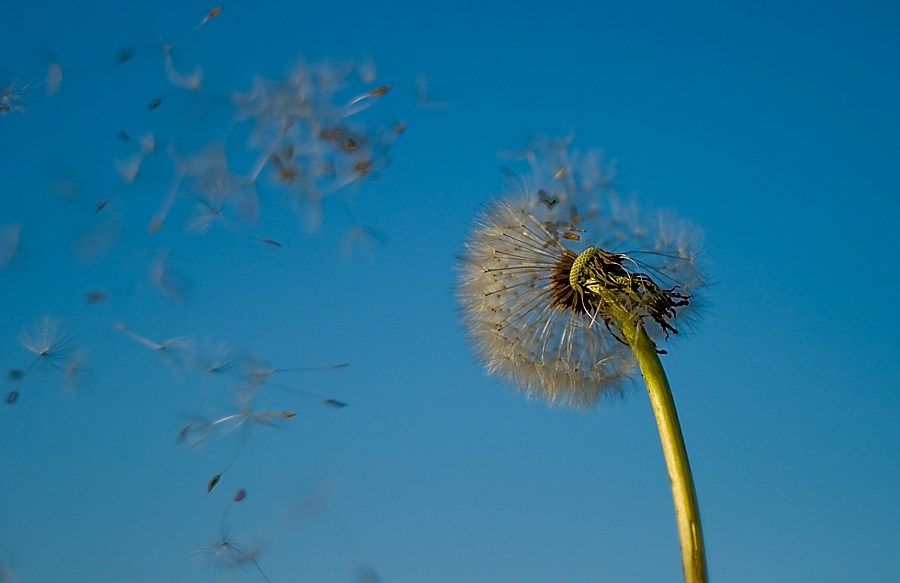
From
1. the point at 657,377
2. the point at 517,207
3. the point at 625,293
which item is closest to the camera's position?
the point at 657,377

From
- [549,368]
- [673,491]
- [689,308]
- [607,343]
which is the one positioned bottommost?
[673,491]

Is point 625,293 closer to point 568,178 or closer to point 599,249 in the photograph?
point 599,249

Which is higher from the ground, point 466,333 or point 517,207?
point 517,207

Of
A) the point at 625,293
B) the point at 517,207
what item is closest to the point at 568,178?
the point at 517,207

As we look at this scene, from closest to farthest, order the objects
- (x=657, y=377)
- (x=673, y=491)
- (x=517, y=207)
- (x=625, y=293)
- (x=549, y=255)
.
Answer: (x=673, y=491)
(x=657, y=377)
(x=625, y=293)
(x=549, y=255)
(x=517, y=207)

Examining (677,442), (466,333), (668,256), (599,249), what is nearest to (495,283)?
(466,333)

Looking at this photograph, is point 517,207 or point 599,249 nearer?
point 599,249

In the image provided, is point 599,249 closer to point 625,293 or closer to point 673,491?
point 625,293
